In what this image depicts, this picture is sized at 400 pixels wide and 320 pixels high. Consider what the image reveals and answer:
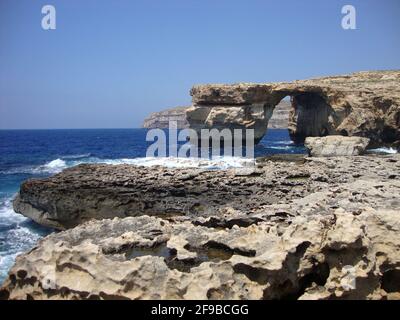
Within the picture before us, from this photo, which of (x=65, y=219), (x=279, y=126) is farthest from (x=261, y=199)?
(x=279, y=126)

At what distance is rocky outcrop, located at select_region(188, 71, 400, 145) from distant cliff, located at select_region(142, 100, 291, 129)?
3253 inches

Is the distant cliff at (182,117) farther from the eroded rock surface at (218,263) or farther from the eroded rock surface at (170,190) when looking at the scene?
the eroded rock surface at (218,263)

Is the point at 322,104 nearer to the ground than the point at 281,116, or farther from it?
farther from it

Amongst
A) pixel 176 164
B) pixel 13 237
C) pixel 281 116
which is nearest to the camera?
pixel 13 237

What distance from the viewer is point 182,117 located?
539ft

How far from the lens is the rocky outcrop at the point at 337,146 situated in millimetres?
31470

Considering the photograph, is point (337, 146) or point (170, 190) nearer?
point (170, 190)

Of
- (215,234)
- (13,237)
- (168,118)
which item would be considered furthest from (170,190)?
(168,118)

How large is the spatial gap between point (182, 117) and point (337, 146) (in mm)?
134422

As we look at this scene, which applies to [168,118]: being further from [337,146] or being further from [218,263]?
[218,263]

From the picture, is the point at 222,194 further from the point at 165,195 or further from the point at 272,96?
the point at 272,96

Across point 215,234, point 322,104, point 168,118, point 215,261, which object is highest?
point 322,104

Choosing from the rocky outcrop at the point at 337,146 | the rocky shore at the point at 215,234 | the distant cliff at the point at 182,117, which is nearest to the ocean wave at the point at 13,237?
the rocky shore at the point at 215,234

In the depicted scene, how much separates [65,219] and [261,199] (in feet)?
29.3
